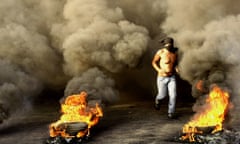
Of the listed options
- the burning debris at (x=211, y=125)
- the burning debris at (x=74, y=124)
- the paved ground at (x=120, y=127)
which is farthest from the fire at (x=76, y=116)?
the burning debris at (x=211, y=125)

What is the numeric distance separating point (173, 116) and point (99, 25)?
7.55 metres

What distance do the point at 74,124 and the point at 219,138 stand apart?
12.4 feet

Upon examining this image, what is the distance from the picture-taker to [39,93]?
18.8 meters

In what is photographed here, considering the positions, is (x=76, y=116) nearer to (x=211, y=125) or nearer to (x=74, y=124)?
(x=74, y=124)

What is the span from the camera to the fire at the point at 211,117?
916cm

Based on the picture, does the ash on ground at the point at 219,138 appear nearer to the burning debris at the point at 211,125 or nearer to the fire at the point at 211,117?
the burning debris at the point at 211,125

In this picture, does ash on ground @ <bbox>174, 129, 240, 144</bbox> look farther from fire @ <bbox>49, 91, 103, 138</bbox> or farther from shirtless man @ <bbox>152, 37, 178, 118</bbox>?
fire @ <bbox>49, 91, 103, 138</bbox>

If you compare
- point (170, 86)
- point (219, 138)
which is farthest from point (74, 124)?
point (219, 138)

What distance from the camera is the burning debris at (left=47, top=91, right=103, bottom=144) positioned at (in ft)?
31.6

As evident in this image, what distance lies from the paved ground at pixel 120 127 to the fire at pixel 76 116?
32 centimetres

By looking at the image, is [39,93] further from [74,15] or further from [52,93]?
[74,15]

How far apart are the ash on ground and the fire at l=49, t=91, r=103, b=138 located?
278cm

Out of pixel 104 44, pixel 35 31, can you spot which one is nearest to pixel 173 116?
pixel 104 44

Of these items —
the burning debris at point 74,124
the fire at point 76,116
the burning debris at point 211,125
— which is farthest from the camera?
the fire at point 76,116
